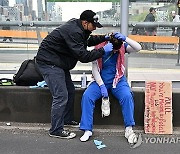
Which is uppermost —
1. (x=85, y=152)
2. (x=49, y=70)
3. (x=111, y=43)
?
(x=111, y=43)

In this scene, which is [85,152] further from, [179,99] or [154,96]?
[179,99]

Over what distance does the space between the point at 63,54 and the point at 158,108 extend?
1.41 metres

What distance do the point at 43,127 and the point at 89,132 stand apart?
2.53ft

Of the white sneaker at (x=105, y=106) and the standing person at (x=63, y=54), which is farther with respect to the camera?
the white sneaker at (x=105, y=106)

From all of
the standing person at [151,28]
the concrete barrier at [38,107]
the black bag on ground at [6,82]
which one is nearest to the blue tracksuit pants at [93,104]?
the concrete barrier at [38,107]

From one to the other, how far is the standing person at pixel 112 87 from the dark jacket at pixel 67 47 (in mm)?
270

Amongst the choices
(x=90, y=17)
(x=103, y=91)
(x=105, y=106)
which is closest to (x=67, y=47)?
(x=90, y=17)

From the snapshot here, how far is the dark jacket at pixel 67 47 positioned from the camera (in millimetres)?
3920

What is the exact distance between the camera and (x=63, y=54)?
13.6ft

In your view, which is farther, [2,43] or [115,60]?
[2,43]

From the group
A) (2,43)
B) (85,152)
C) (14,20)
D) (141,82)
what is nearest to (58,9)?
(14,20)

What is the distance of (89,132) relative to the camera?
13.9 ft

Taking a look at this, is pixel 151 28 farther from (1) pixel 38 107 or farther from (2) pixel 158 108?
(1) pixel 38 107

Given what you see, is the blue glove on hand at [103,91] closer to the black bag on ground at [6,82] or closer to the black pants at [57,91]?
the black pants at [57,91]
